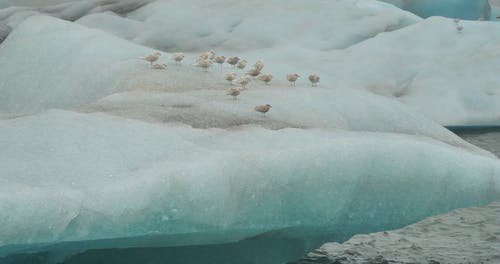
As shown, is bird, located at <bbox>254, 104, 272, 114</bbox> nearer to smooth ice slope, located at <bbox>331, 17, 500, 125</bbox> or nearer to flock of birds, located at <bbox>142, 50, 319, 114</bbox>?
flock of birds, located at <bbox>142, 50, 319, 114</bbox>

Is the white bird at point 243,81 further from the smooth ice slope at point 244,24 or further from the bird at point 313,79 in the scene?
the smooth ice slope at point 244,24

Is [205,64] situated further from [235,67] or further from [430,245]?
[430,245]

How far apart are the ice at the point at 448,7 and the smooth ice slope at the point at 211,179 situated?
15.4 metres

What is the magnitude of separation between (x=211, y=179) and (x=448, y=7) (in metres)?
17.0

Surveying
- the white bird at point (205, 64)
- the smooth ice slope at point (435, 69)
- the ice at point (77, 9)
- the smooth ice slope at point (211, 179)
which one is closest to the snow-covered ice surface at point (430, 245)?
the smooth ice slope at point (211, 179)

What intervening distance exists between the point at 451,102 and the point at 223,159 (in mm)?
7833

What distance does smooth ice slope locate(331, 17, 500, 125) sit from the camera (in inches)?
481

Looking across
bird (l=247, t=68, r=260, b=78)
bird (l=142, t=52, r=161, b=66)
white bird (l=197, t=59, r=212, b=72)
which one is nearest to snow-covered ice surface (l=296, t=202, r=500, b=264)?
bird (l=247, t=68, r=260, b=78)

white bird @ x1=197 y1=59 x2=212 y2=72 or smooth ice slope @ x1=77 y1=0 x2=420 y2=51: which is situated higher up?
white bird @ x1=197 y1=59 x2=212 y2=72

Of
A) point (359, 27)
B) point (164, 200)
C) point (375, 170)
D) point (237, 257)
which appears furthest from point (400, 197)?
point (359, 27)

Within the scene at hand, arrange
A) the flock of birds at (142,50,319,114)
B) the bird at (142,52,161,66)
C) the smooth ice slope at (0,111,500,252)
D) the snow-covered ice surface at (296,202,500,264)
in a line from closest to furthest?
1. the smooth ice slope at (0,111,500,252)
2. the snow-covered ice surface at (296,202,500,264)
3. the flock of birds at (142,50,319,114)
4. the bird at (142,52,161,66)

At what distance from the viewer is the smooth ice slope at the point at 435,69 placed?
12211 millimetres

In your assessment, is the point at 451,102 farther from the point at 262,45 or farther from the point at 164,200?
the point at 164,200

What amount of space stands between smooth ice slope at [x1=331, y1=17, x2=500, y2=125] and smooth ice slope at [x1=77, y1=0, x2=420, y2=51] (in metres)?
0.47
